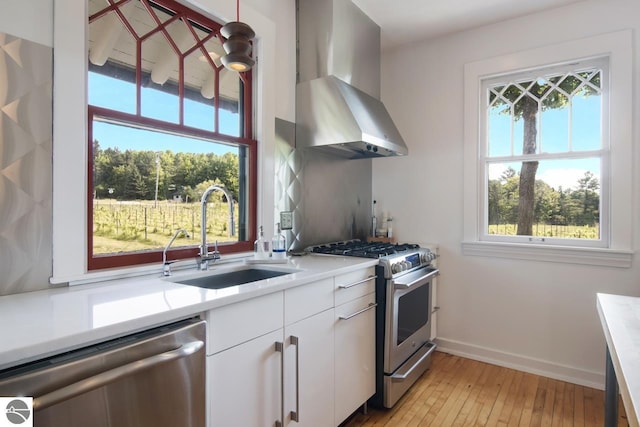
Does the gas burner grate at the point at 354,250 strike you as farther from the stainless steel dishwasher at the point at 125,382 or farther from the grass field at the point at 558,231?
the stainless steel dishwasher at the point at 125,382

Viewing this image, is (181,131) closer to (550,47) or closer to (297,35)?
(297,35)

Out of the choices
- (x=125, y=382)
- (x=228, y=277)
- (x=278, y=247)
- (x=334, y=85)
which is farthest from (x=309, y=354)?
(x=334, y=85)

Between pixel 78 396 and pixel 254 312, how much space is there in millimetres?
608

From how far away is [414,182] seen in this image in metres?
3.20

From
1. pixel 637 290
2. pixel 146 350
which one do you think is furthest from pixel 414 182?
pixel 146 350

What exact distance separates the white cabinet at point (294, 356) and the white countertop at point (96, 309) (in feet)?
0.20

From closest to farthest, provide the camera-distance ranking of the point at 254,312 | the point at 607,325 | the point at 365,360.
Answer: the point at 607,325 < the point at 254,312 < the point at 365,360

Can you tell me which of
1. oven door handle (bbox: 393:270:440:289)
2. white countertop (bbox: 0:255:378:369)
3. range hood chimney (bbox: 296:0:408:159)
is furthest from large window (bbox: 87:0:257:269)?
oven door handle (bbox: 393:270:440:289)

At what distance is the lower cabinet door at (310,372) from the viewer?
1539mm

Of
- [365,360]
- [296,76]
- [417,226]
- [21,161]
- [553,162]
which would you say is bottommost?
[365,360]

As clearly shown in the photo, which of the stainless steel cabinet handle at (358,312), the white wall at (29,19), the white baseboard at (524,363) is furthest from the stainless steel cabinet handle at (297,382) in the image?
the white baseboard at (524,363)

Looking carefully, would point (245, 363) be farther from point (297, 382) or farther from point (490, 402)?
point (490, 402)

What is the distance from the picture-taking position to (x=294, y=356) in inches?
→ 61.1

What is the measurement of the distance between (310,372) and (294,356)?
0.54 ft
